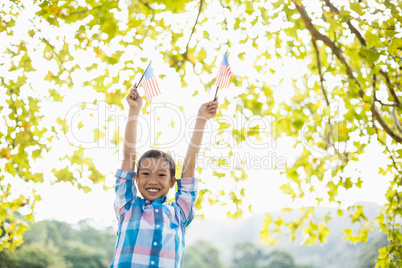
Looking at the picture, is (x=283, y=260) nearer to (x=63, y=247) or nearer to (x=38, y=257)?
(x=63, y=247)

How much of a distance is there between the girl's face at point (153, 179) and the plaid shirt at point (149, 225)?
4cm

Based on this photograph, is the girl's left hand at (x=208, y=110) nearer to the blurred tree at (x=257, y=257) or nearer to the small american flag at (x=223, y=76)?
the small american flag at (x=223, y=76)

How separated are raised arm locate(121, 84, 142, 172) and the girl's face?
0.08 m

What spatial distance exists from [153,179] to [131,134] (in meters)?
0.32

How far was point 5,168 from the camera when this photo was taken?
17.3 ft

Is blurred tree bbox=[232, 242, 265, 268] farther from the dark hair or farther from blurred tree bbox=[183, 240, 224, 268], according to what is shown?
the dark hair

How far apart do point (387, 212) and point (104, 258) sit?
101 feet

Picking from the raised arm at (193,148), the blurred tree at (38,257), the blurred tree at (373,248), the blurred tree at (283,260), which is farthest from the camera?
the blurred tree at (283,260)

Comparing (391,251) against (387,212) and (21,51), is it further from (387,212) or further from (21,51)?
(21,51)

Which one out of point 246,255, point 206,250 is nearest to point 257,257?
point 246,255

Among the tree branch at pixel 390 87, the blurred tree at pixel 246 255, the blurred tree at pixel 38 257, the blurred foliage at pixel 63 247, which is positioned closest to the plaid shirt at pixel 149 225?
the tree branch at pixel 390 87

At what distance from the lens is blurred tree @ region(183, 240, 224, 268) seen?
43.4m

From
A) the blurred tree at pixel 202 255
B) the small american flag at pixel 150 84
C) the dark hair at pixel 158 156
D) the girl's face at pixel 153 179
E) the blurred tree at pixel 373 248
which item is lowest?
the blurred tree at pixel 202 255

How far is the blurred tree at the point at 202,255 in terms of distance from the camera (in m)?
43.4
